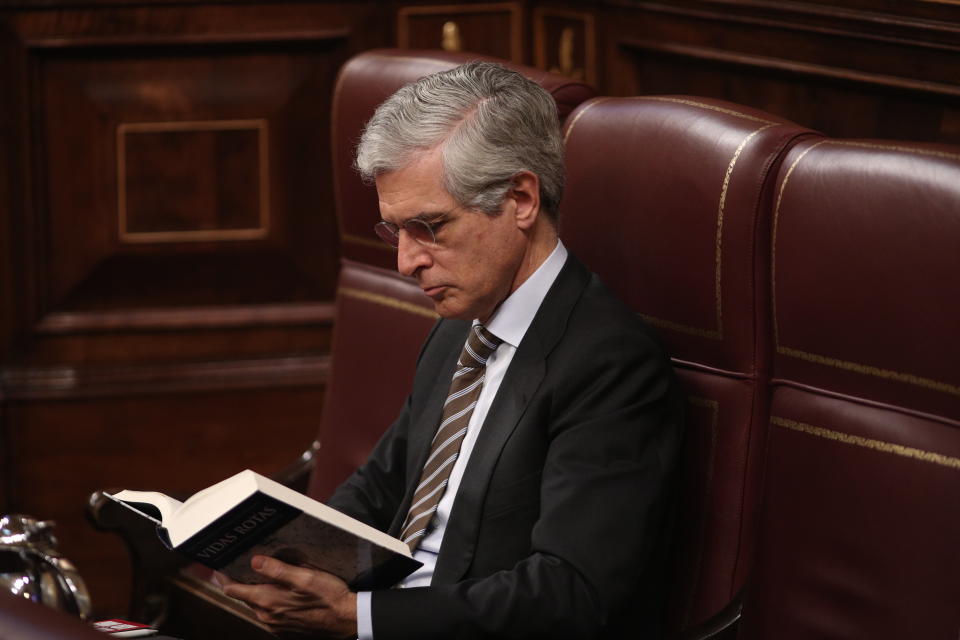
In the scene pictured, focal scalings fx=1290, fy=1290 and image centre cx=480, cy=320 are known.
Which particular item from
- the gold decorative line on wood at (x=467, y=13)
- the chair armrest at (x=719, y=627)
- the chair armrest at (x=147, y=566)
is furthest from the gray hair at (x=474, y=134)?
the gold decorative line on wood at (x=467, y=13)

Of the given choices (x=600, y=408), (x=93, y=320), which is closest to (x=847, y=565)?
(x=600, y=408)

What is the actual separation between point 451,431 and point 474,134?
42cm

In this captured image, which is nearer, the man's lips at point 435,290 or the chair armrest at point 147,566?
the man's lips at point 435,290

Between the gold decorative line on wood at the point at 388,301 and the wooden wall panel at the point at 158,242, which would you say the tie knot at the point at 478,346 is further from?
the wooden wall panel at the point at 158,242

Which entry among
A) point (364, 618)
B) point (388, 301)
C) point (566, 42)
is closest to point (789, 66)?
point (388, 301)

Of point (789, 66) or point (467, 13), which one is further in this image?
point (467, 13)

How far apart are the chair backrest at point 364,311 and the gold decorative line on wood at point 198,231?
118 centimetres

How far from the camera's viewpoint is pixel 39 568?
187 cm

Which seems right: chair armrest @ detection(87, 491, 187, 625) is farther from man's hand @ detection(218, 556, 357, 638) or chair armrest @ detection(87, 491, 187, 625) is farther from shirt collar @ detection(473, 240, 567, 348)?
shirt collar @ detection(473, 240, 567, 348)

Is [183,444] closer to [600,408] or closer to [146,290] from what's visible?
[146,290]

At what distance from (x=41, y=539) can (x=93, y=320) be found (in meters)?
1.74

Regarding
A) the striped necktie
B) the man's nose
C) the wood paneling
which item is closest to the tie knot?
the striped necktie

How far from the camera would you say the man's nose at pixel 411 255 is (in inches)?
66.0

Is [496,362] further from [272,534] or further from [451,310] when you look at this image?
[272,534]
